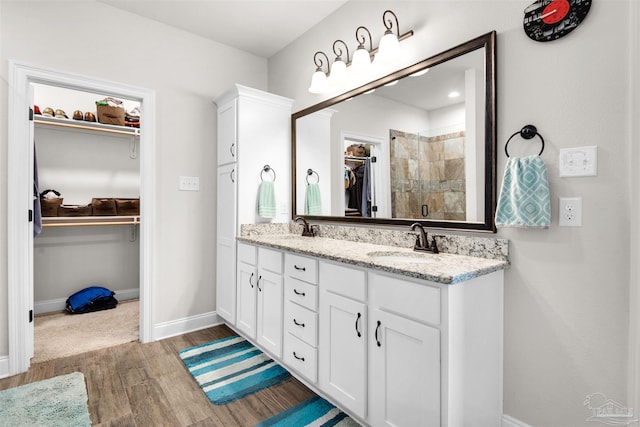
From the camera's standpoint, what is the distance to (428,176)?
1.88 metres

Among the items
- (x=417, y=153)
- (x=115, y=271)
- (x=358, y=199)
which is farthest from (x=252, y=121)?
(x=115, y=271)

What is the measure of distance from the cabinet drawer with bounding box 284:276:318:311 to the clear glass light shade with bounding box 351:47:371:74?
142 cm

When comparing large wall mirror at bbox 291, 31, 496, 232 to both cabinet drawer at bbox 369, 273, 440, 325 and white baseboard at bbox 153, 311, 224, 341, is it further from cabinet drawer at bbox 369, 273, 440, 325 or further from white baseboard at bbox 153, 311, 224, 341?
white baseboard at bbox 153, 311, 224, 341

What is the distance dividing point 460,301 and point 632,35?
114cm

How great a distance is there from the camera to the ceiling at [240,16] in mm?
2424

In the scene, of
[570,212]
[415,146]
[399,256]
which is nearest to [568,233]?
[570,212]

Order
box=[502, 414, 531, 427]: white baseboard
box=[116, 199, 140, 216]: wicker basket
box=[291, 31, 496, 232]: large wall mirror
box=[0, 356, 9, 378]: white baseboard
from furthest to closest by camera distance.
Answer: box=[116, 199, 140, 216]: wicker basket, box=[0, 356, 9, 378]: white baseboard, box=[291, 31, 496, 232]: large wall mirror, box=[502, 414, 531, 427]: white baseboard

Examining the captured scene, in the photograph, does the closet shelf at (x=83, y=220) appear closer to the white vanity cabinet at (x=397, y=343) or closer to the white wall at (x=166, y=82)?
the white wall at (x=166, y=82)

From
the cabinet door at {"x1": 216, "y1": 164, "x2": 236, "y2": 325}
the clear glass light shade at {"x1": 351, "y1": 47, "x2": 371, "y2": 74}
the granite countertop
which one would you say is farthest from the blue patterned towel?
the cabinet door at {"x1": 216, "y1": 164, "x2": 236, "y2": 325}

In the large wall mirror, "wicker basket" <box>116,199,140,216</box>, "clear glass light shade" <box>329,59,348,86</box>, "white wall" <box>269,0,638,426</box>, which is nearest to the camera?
"white wall" <box>269,0,638,426</box>

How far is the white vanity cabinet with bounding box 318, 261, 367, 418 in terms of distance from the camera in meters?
1.53

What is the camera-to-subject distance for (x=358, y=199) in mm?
2303

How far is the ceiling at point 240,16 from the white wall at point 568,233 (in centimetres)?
126

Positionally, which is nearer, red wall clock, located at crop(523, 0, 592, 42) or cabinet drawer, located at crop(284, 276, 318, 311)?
red wall clock, located at crop(523, 0, 592, 42)
